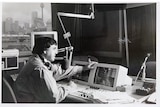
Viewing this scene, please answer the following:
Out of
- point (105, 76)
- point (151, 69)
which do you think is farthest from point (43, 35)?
point (151, 69)

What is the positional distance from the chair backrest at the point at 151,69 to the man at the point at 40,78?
0.51 m

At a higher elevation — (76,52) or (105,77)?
(76,52)

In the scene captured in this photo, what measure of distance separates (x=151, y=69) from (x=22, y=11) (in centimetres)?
86

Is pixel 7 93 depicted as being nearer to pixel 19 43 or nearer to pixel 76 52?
pixel 19 43

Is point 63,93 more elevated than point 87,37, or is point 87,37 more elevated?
point 87,37

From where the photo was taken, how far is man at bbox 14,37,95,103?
1338 mm

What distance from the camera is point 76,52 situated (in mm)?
1345

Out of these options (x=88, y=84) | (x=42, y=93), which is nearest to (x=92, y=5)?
(x=88, y=84)

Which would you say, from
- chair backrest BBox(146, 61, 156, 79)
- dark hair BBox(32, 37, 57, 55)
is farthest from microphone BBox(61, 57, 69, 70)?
chair backrest BBox(146, 61, 156, 79)

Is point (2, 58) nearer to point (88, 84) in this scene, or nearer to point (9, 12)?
point (9, 12)

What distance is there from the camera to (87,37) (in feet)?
4.44

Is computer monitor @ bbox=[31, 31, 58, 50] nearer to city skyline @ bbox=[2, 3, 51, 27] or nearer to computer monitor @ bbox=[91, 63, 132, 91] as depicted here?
city skyline @ bbox=[2, 3, 51, 27]

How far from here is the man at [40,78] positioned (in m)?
1.34

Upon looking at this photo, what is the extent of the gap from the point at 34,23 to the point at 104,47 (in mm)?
448
